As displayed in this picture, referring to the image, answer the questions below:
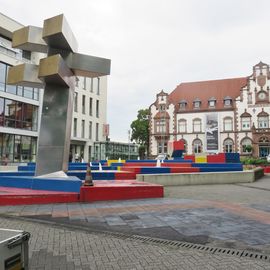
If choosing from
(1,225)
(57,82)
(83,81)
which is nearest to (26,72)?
(57,82)

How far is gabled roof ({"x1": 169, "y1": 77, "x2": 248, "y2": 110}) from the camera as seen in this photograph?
64062mm

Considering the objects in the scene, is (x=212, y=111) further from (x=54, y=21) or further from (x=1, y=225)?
(x=1, y=225)

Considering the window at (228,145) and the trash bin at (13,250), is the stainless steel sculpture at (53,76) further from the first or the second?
the window at (228,145)

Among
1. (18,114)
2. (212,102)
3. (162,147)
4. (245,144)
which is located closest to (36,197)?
(18,114)

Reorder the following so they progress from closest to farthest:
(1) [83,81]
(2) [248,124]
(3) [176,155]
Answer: (3) [176,155] → (1) [83,81] → (2) [248,124]

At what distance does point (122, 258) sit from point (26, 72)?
31.7 feet

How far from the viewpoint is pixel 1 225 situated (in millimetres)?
7328

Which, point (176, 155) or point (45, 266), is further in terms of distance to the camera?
point (176, 155)

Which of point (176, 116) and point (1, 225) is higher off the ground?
point (176, 116)

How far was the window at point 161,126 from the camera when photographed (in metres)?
64.9

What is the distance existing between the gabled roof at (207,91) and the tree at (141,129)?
1010cm

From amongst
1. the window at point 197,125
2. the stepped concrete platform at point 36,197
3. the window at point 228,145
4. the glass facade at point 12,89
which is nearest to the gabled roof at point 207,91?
the window at point 197,125

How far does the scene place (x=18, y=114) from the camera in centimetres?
3512

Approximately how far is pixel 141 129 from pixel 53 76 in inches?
2437
